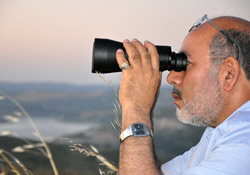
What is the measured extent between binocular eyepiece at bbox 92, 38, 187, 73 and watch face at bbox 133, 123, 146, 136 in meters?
0.32

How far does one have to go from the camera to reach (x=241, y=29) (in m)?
1.40

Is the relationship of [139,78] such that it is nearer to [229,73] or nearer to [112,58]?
[112,58]

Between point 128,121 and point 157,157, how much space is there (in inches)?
7.3

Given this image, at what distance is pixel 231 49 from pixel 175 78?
293mm

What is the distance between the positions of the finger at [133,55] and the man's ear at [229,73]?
0.37 meters

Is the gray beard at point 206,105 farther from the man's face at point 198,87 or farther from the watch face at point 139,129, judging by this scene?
the watch face at point 139,129

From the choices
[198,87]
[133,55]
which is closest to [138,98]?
[133,55]

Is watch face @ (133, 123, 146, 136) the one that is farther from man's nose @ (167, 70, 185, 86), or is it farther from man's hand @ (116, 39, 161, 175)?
man's nose @ (167, 70, 185, 86)

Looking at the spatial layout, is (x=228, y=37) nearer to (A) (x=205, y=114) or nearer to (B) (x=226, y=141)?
(A) (x=205, y=114)

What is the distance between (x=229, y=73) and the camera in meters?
1.34

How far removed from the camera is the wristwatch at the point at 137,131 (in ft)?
3.97

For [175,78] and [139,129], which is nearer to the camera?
[139,129]

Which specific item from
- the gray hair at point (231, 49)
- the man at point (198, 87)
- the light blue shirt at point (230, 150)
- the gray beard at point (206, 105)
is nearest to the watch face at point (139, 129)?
the man at point (198, 87)

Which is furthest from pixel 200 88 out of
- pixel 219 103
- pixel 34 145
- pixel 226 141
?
pixel 34 145
